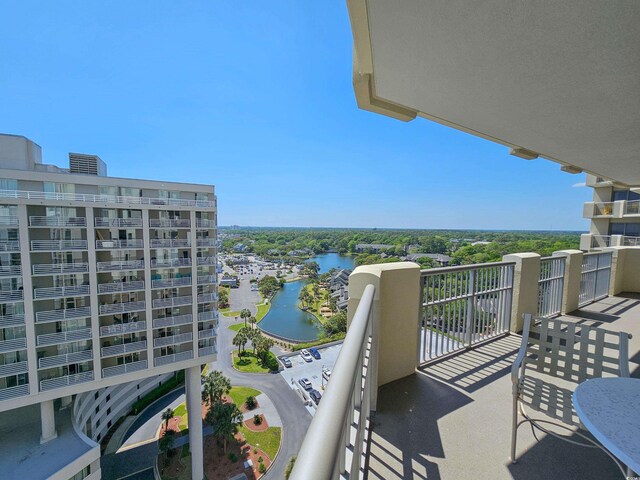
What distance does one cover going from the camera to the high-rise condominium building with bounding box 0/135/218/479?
29.7 ft

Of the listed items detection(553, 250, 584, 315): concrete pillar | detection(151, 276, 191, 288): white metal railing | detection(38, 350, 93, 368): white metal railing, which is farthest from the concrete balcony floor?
detection(38, 350, 93, 368): white metal railing

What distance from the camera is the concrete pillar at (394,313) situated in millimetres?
2373

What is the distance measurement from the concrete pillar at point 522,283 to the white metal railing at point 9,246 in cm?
1384

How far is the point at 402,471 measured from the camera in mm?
1748

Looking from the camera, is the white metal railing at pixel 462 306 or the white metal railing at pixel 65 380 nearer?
the white metal railing at pixel 462 306

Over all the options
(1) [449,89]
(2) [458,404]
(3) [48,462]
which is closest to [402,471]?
(2) [458,404]

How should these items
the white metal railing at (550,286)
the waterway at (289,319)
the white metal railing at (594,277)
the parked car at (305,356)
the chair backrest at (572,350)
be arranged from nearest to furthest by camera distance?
the chair backrest at (572,350), the white metal railing at (550,286), the white metal railing at (594,277), the parked car at (305,356), the waterway at (289,319)

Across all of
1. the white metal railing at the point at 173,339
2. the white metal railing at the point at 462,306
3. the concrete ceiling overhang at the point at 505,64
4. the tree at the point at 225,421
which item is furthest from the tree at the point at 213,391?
the concrete ceiling overhang at the point at 505,64

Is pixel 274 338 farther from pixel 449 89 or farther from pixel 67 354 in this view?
pixel 449 89

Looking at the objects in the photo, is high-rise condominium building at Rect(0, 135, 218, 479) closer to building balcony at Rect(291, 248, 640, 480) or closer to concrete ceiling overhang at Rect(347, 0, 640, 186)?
building balcony at Rect(291, 248, 640, 480)

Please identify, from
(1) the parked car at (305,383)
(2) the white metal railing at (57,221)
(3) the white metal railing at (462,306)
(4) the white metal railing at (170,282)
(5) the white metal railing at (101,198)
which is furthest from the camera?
(1) the parked car at (305,383)

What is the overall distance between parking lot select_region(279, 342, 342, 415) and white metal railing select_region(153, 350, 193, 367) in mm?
8555

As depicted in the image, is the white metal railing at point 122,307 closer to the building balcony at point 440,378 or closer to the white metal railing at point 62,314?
the white metal railing at point 62,314

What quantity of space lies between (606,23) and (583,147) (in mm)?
2491
